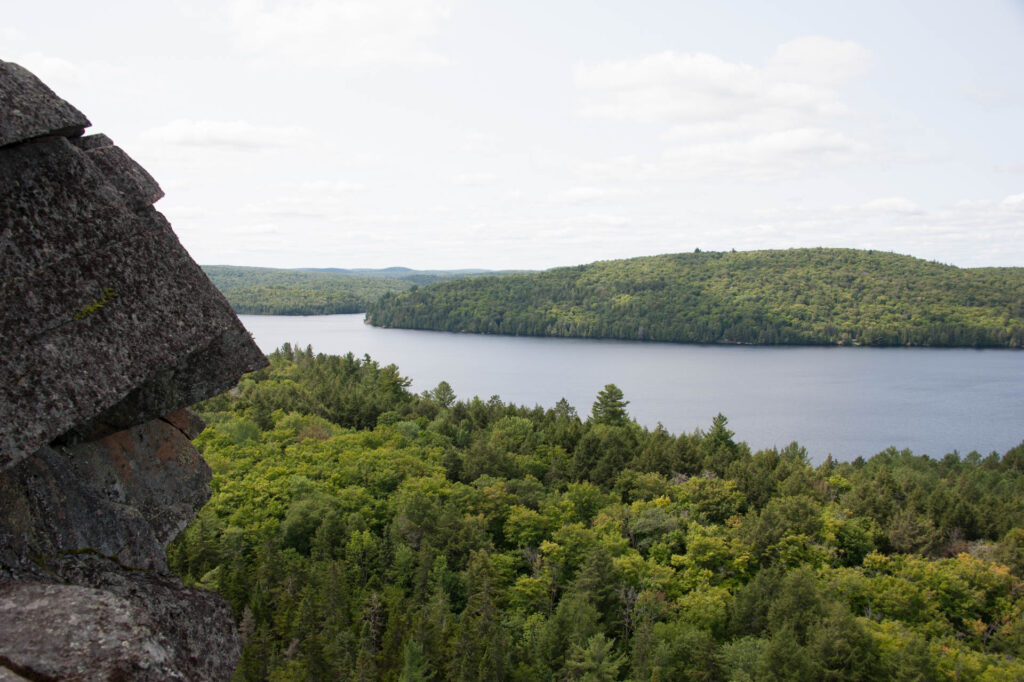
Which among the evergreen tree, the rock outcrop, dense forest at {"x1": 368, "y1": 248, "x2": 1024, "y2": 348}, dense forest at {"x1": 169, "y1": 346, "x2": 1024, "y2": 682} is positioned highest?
dense forest at {"x1": 368, "y1": 248, "x2": 1024, "y2": 348}

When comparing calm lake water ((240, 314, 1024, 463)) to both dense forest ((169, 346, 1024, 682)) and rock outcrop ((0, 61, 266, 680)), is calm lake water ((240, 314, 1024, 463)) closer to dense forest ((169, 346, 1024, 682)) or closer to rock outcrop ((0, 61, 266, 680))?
dense forest ((169, 346, 1024, 682))

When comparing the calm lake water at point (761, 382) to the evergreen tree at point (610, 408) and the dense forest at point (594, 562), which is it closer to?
the evergreen tree at point (610, 408)

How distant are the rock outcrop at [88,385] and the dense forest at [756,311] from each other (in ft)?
543

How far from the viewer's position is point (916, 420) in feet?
277

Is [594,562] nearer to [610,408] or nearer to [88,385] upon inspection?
[88,385]

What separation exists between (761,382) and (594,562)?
85.5m

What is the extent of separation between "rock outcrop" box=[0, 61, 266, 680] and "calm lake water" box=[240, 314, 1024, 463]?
5713 centimetres

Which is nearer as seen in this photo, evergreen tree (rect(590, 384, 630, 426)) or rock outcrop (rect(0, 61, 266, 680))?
rock outcrop (rect(0, 61, 266, 680))

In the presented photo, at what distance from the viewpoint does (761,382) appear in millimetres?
107438

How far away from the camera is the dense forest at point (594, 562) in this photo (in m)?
25.4

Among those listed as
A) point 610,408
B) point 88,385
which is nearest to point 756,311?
point 610,408

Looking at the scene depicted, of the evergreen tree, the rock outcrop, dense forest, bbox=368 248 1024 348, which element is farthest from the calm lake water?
the rock outcrop

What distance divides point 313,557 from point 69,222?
3105cm

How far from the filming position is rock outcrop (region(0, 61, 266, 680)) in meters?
3.90
